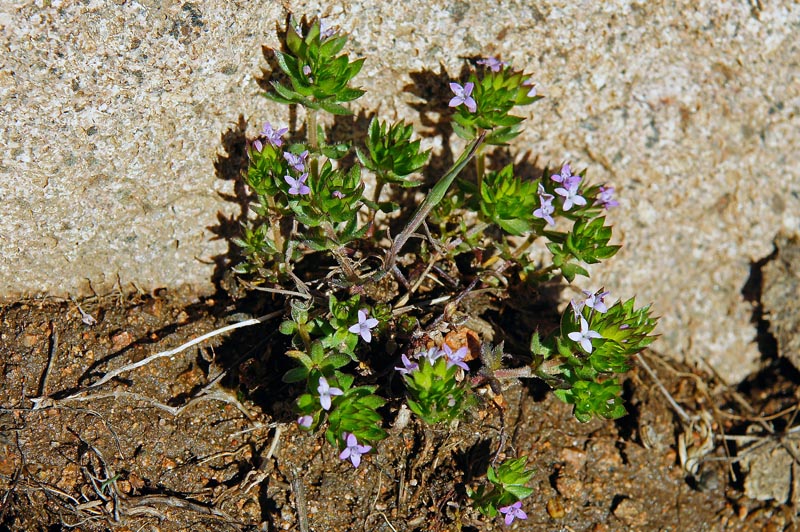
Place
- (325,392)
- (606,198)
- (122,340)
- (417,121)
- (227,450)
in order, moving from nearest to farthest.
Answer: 1. (325,392)
2. (227,450)
3. (122,340)
4. (606,198)
5. (417,121)

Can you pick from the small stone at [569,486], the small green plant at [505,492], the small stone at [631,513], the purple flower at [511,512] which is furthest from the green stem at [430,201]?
the small stone at [631,513]

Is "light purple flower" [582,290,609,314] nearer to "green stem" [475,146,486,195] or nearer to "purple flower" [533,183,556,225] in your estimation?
"purple flower" [533,183,556,225]

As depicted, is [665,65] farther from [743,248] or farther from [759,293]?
[759,293]

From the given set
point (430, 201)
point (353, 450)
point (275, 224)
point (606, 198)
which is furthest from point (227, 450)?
point (606, 198)

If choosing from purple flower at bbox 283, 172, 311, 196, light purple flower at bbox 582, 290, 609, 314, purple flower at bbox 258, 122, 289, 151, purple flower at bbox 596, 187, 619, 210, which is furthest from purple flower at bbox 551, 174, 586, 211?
purple flower at bbox 258, 122, 289, 151

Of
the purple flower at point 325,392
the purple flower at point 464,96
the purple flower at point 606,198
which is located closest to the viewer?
the purple flower at point 325,392

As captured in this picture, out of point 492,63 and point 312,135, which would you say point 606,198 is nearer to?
point 492,63

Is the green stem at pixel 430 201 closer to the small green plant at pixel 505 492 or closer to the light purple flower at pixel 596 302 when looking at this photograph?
the light purple flower at pixel 596 302
